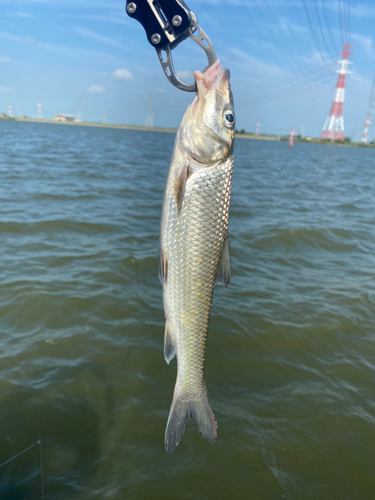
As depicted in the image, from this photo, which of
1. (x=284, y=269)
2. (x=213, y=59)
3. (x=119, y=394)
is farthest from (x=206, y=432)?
(x=284, y=269)

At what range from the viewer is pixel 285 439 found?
13.6ft

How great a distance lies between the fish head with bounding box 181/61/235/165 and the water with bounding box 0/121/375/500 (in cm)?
338

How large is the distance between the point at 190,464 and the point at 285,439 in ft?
3.99

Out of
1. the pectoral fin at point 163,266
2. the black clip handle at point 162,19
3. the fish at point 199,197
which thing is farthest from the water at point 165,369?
the black clip handle at point 162,19

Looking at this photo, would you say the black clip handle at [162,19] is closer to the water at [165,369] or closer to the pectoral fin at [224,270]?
the pectoral fin at [224,270]

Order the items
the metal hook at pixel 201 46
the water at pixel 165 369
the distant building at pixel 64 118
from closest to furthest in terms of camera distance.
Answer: the metal hook at pixel 201 46 → the water at pixel 165 369 → the distant building at pixel 64 118

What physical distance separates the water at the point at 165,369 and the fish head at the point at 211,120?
338cm

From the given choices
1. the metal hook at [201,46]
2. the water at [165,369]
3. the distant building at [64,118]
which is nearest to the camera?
the metal hook at [201,46]

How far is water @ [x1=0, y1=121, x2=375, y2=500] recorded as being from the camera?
12.2ft

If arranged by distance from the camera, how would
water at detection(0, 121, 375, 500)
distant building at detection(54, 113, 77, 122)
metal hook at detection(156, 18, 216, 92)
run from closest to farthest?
1. metal hook at detection(156, 18, 216, 92)
2. water at detection(0, 121, 375, 500)
3. distant building at detection(54, 113, 77, 122)

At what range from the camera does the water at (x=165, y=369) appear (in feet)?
12.2

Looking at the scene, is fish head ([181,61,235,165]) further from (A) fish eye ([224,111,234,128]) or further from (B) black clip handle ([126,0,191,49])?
(B) black clip handle ([126,0,191,49])

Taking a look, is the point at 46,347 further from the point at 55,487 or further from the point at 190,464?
the point at 190,464

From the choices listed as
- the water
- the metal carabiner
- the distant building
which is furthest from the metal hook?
the distant building
